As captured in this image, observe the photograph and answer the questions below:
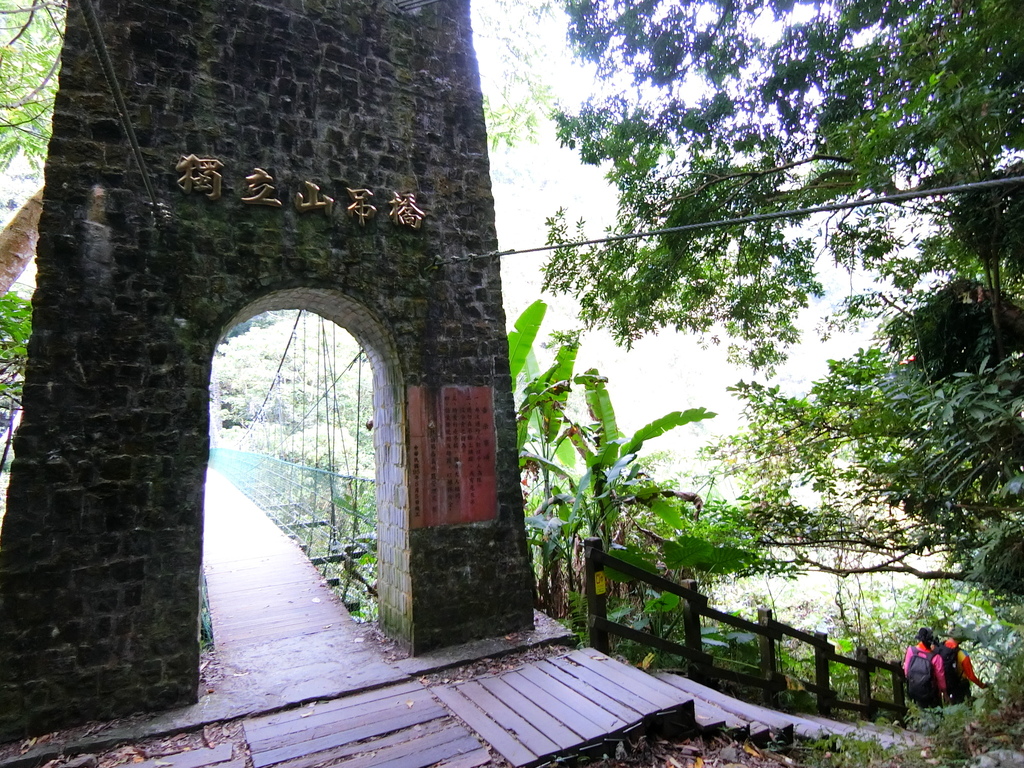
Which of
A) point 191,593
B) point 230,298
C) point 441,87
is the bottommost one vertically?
point 191,593

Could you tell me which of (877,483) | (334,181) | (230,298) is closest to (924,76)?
(877,483)

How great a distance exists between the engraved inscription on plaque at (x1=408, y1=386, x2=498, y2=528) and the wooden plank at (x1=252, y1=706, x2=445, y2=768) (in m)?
1.03

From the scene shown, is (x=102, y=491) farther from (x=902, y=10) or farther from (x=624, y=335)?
(x=902, y=10)

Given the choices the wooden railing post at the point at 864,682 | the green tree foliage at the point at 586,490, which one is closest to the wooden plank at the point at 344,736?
the green tree foliage at the point at 586,490

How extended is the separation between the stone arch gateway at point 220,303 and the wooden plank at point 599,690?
0.54 metres

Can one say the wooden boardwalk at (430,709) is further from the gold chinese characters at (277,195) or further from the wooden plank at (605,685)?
the gold chinese characters at (277,195)

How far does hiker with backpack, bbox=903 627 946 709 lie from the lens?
14.8ft

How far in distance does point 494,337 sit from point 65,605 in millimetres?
2677

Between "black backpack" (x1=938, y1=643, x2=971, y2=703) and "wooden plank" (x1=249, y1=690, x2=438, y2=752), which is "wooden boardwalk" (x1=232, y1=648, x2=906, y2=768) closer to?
"wooden plank" (x1=249, y1=690, x2=438, y2=752)

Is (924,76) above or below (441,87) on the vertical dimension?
below

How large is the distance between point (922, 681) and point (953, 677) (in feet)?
0.71

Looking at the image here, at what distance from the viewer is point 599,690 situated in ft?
10.3

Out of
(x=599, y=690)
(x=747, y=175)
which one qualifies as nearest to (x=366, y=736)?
(x=599, y=690)

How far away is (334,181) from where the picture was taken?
364 cm
